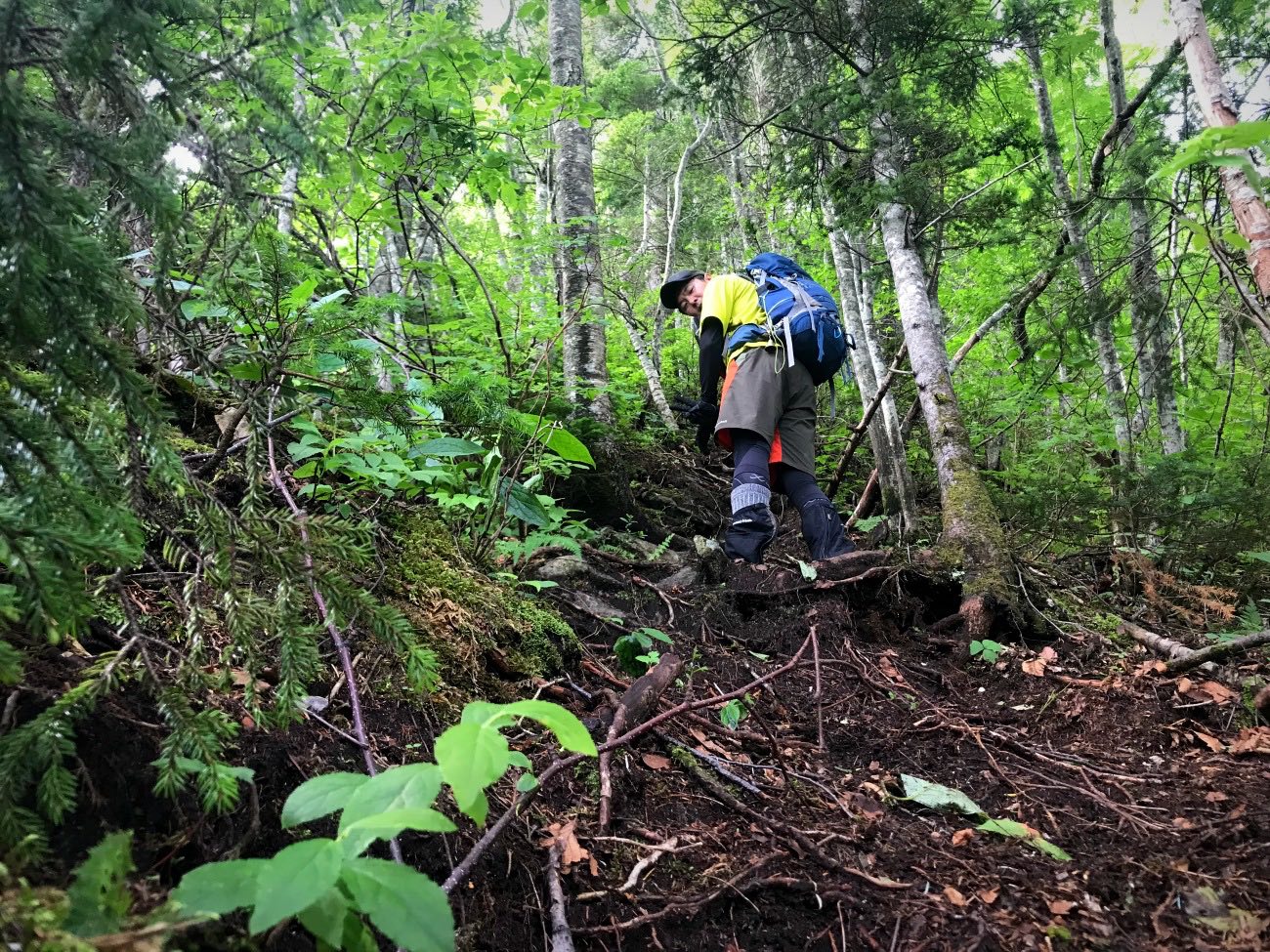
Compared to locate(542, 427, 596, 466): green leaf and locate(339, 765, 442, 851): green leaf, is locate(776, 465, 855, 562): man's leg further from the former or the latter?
locate(339, 765, 442, 851): green leaf

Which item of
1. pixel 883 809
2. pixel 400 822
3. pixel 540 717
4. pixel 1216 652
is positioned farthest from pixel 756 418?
pixel 400 822

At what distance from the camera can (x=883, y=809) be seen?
2176mm

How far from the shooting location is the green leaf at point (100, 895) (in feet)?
2.23

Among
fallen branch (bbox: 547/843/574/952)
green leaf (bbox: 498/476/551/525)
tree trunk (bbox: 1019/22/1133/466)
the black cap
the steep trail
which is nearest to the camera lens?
fallen branch (bbox: 547/843/574/952)

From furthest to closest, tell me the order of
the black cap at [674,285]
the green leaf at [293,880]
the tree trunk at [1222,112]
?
1. the black cap at [674,285]
2. the tree trunk at [1222,112]
3. the green leaf at [293,880]

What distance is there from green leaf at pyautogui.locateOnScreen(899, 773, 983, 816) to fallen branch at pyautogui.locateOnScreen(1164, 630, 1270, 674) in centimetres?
154

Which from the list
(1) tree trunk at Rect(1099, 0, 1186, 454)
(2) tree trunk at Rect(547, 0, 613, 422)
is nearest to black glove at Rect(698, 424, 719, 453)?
(2) tree trunk at Rect(547, 0, 613, 422)

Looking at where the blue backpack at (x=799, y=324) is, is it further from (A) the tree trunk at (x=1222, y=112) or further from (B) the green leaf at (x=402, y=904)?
(B) the green leaf at (x=402, y=904)

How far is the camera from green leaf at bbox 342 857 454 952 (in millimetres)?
829

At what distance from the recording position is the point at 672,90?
658cm

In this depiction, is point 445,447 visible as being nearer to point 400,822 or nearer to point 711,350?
point 400,822

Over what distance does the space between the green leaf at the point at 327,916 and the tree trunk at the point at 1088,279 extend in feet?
16.8

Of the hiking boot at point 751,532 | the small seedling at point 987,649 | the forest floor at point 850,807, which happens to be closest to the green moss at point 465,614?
the forest floor at point 850,807

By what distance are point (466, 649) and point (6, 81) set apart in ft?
6.18
